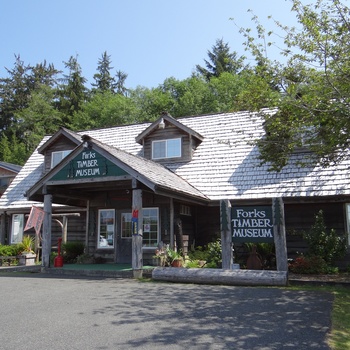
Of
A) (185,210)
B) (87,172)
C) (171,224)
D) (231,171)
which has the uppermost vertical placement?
(231,171)

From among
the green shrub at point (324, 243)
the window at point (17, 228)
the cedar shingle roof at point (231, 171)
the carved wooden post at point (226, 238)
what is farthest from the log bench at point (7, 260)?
the green shrub at point (324, 243)

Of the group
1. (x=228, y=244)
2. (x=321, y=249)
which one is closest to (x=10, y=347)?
(x=228, y=244)

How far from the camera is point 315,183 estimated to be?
14227 millimetres

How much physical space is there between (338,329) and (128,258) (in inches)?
433

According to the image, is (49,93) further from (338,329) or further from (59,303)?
(338,329)

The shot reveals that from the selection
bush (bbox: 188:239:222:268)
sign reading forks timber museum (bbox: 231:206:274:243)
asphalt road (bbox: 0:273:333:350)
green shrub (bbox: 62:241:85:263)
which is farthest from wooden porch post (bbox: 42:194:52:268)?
sign reading forks timber museum (bbox: 231:206:274:243)

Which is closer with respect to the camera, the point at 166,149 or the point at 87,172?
the point at 87,172

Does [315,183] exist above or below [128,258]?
above

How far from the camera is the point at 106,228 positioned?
16500 millimetres

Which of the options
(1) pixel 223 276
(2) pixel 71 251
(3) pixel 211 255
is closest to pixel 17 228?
(2) pixel 71 251

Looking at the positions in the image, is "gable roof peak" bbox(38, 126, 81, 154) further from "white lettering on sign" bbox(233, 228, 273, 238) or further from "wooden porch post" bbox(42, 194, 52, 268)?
"white lettering on sign" bbox(233, 228, 273, 238)

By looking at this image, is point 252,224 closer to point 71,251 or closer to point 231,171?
point 231,171

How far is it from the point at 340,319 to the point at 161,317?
3123mm

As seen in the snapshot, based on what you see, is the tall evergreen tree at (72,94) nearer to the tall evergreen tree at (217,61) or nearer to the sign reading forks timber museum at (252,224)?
the tall evergreen tree at (217,61)
